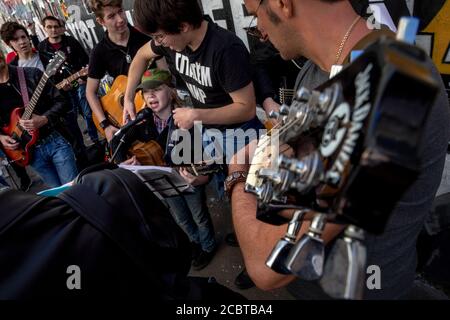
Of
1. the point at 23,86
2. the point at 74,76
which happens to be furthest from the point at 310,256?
the point at 74,76

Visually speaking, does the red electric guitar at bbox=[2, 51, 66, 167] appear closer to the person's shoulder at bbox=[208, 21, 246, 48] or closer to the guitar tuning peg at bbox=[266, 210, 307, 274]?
the person's shoulder at bbox=[208, 21, 246, 48]

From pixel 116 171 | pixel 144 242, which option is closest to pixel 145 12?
pixel 116 171

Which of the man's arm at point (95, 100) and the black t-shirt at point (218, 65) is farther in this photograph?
the man's arm at point (95, 100)

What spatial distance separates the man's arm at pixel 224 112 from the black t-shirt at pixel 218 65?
6 centimetres

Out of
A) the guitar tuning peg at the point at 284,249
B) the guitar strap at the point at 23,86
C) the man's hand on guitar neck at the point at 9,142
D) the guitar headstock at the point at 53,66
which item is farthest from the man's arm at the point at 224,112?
the man's hand on guitar neck at the point at 9,142

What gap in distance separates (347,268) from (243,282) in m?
2.15

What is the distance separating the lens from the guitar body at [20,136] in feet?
10.4

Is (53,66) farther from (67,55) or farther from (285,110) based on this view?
(285,110)

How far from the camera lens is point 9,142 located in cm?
330

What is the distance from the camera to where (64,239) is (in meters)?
0.80

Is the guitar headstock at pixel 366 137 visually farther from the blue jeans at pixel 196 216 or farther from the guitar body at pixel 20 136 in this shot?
the guitar body at pixel 20 136

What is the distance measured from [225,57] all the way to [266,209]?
4.59 ft
